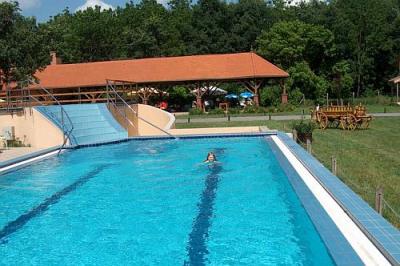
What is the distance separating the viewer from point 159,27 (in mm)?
57625

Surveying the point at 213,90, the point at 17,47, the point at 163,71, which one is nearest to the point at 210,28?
the point at 213,90

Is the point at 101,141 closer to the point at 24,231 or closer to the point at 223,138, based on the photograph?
the point at 223,138

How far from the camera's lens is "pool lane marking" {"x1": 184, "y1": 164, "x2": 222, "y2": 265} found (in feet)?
18.3

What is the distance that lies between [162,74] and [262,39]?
1465 centimetres

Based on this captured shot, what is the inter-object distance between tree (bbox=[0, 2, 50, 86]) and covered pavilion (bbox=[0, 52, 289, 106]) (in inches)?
56.1

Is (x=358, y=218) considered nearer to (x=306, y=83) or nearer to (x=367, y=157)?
(x=367, y=157)

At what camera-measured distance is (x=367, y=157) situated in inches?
469

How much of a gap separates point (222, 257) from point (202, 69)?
33.1 meters

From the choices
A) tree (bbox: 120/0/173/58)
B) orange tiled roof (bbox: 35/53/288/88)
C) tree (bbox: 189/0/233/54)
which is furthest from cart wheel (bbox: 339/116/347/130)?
tree (bbox: 120/0/173/58)

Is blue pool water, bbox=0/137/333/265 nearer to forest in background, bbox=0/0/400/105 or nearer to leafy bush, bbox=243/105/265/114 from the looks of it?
leafy bush, bbox=243/105/265/114

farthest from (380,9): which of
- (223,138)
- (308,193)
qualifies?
(308,193)

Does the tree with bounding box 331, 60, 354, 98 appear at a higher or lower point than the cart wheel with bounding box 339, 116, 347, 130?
higher

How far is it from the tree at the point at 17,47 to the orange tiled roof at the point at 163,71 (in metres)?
1.77

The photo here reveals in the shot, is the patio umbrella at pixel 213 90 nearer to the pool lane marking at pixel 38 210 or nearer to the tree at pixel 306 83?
the tree at pixel 306 83
